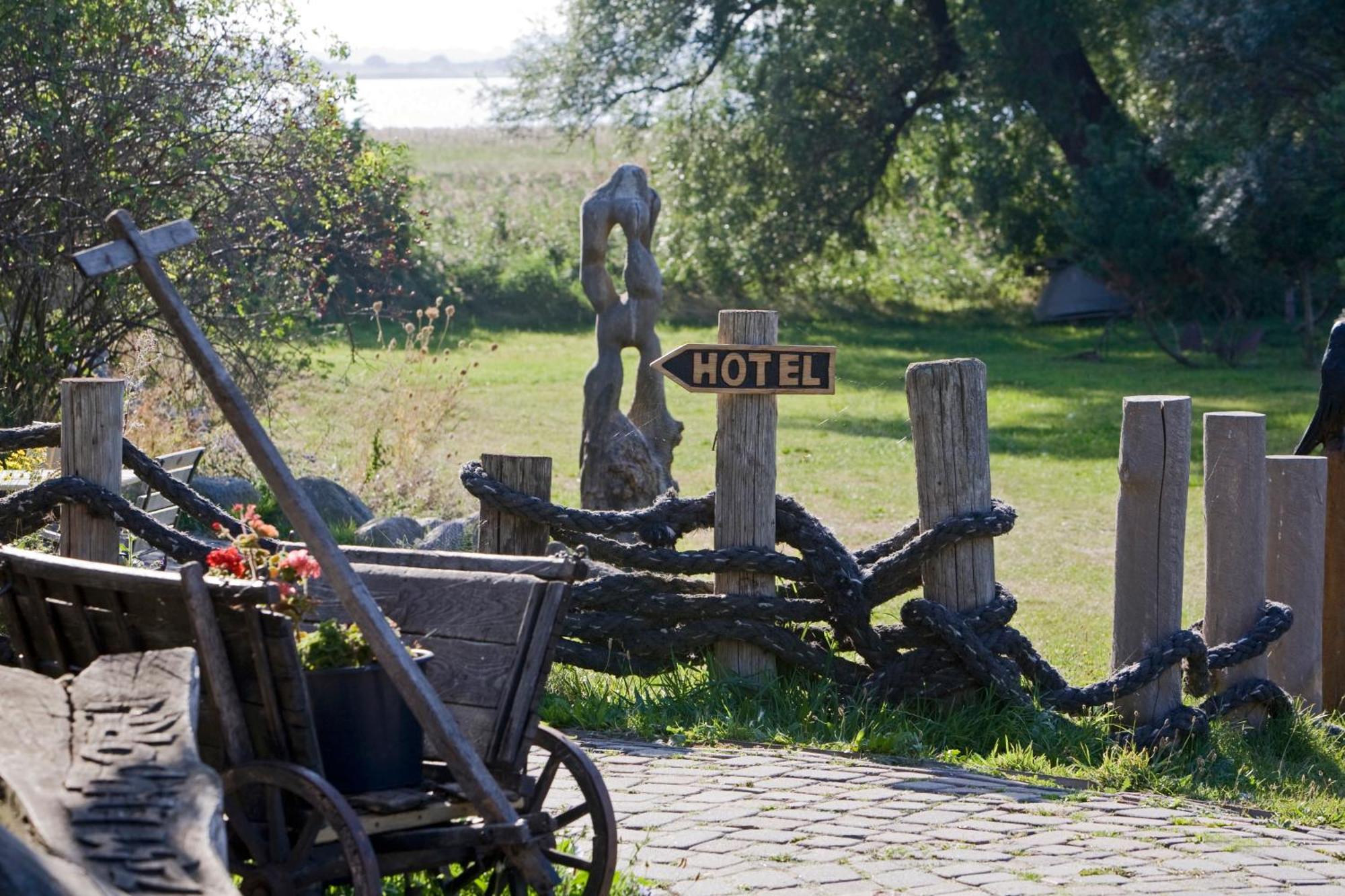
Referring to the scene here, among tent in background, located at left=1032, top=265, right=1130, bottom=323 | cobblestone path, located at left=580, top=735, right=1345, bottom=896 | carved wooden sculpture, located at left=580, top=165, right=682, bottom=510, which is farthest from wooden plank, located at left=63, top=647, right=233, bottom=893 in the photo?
tent in background, located at left=1032, top=265, right=1130, bottom=323

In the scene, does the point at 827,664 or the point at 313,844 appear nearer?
the point at 313,844

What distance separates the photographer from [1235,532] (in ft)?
21.4

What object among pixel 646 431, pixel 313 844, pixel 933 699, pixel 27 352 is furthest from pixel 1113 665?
pixel 27 352

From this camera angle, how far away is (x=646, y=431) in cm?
1061

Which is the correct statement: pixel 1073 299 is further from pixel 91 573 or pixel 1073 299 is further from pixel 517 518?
pixel 91 573

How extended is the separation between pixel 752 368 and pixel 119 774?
3.96 metres

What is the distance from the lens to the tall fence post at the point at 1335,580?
7.22m

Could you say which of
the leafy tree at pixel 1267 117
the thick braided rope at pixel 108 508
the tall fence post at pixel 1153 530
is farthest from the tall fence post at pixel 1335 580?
the leafy tree at pixel 1267 117

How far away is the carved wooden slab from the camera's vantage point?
7.95 feet

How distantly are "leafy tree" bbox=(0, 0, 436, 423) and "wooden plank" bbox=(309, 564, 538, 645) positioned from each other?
6.83 m

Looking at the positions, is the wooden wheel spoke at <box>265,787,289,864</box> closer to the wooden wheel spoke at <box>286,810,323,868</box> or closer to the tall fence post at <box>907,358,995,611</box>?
the wooden wheel spoke at <box>286,810,323,868</box>

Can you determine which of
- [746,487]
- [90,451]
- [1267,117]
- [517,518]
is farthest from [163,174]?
[1267,117]

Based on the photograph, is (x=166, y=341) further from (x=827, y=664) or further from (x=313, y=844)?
(x=313, y=844)

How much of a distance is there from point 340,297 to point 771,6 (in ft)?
50.7
